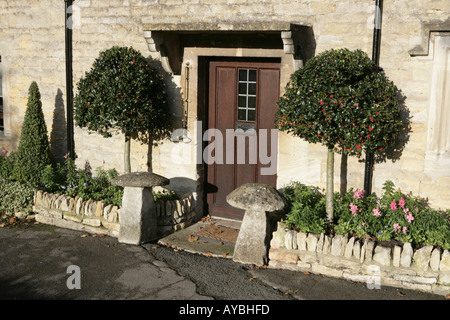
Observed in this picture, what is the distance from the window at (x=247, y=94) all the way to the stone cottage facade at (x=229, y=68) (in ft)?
0.05

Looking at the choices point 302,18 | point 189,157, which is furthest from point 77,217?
point 302,18

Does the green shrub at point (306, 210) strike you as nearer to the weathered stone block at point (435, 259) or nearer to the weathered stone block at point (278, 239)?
the weathered stone block at point (278, 239)

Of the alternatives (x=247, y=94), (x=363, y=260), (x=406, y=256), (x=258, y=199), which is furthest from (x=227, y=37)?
(x=406, y=256)

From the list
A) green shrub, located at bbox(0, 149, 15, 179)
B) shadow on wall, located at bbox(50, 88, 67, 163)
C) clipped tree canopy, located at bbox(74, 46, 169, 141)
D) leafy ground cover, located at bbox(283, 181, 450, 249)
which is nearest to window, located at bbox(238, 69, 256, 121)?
clipped tree canopy, located at bbox(74, 46, 169, 141)

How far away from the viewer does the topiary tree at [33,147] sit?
912cm

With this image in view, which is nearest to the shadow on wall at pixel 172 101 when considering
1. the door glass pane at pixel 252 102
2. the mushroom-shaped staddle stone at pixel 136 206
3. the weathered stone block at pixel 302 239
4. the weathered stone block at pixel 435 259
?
the door glass pane at pixel 252 102

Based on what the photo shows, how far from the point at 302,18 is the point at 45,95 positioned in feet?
16.7

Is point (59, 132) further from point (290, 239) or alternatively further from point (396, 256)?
point (396, 256)

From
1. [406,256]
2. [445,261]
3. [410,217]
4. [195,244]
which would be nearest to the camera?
[445,261]

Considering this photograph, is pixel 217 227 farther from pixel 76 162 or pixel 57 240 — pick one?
pixel 76 162

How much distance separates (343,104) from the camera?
20.4 ft

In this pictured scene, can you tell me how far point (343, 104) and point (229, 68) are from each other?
255 cm

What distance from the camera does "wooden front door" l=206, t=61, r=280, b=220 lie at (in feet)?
26.4

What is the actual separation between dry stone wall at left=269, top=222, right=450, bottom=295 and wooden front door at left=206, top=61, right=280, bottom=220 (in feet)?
5.77
